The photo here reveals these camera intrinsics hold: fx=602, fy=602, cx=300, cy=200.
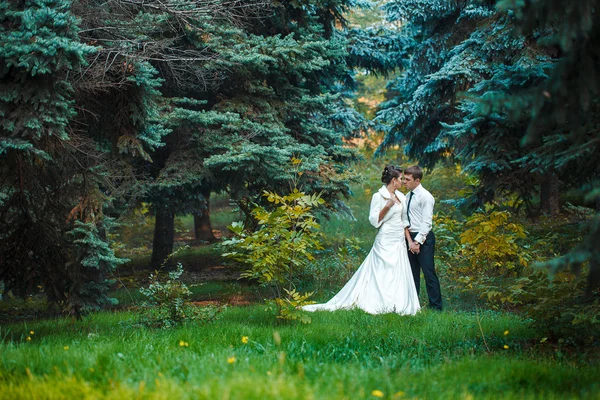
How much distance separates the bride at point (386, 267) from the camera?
9.52 m

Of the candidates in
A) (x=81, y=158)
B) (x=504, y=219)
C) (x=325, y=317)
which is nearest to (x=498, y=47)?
(x=504, y=219)

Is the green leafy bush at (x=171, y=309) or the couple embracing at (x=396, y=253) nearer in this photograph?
the green leafy bush at (x=171, y=309)

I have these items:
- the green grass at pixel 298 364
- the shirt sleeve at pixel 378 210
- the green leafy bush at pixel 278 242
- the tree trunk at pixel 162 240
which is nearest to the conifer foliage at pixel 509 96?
the green grass at pixel 298 364

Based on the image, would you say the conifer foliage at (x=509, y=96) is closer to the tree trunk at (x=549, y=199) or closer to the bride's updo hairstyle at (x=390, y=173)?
the tree trunk at (x=549, y=199)

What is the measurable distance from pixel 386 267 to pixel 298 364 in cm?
529

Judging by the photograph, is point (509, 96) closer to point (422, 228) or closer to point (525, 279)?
point (525, 279)

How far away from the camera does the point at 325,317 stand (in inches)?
324

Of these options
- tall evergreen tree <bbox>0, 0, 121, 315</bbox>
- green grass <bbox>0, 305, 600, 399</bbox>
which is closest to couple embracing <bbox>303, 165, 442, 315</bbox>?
green grass <bbox>0, 305, 600, 399</bbox>

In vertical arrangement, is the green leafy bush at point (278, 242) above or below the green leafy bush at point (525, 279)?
above

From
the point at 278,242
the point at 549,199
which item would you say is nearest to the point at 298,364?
the point at 278,242

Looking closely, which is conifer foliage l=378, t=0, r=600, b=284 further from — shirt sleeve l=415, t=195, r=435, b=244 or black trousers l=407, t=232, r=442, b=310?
black trousers l=407, t=232, r=442, b=310

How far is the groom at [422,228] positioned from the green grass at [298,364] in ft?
6.50

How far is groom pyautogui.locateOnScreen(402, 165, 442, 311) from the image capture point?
31.3ft

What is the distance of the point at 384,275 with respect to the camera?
9.65 meters
